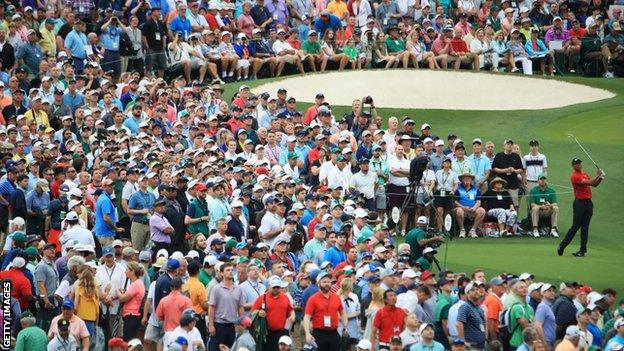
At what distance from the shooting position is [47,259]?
2544 cm

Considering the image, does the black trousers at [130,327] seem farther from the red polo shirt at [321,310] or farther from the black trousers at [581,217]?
the black trousers at [581,217]

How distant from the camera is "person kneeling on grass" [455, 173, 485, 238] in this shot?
33.3m

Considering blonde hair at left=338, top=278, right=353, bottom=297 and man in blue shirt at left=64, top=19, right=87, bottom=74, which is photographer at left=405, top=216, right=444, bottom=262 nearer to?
blonde hair at left=338, top=278, right=353, bottom=297

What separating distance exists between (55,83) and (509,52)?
16.1 meters

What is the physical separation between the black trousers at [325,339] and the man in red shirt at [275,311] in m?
0.44

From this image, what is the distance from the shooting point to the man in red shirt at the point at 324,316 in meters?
24.3

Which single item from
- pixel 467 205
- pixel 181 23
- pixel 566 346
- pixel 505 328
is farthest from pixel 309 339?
pixel 181 23

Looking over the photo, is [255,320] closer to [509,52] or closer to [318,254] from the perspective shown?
[318,254]

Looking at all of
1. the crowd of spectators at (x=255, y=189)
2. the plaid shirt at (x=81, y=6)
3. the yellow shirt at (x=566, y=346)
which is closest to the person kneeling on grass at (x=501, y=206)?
the crowd of spectators at (x=255, y=189)

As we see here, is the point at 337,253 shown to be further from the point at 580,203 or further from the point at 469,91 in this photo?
the point at 469,91

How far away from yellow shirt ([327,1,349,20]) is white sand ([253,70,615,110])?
6.13 feet

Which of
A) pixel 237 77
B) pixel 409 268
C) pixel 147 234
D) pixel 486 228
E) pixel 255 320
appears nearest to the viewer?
pixel 255 320

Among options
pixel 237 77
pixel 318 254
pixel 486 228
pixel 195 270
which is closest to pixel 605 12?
pixel 237 77

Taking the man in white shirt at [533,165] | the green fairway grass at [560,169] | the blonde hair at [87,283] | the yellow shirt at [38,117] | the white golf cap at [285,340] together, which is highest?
the yellow shirt at [38,117]
